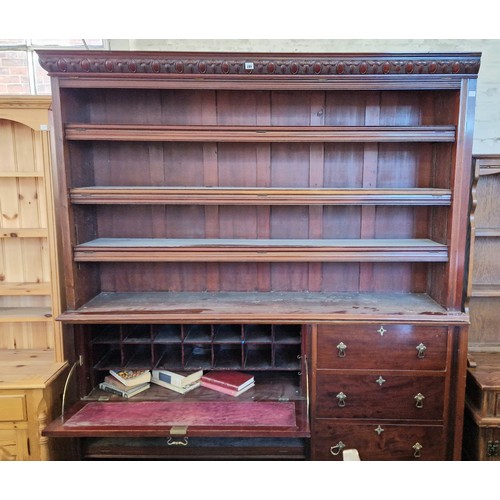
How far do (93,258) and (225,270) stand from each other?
0.72 meters

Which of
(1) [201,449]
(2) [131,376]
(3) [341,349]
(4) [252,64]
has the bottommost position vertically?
(1) [201,449]

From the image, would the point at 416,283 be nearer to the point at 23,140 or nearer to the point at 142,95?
the point at 142,95

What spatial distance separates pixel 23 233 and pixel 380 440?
211cm

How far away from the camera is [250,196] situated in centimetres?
209

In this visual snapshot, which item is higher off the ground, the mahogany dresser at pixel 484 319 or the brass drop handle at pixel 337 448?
the mahogany dresser at pixel 484 319

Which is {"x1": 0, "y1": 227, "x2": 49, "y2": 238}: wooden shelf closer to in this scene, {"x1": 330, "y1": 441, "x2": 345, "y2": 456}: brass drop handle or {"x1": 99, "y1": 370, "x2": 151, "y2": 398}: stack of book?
{"x1": 99, "y1": 370, "x2": 151, "y2": 398}: stack of book

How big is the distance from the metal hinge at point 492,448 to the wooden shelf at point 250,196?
121 cm

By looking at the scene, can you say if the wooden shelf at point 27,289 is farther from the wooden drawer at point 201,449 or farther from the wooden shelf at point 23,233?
the wooden drawer at point 201,449

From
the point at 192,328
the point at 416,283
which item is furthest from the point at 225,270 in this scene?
the point at 416,283

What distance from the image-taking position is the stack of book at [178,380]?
7.31 feet

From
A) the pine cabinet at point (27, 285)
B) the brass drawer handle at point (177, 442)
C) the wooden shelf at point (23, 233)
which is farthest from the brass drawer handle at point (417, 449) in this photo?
the wooden shelf at point (23, 233)

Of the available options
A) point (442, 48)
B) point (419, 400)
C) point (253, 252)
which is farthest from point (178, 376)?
point (442, 48)

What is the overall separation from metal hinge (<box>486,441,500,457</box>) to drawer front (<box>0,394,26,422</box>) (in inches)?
88.9

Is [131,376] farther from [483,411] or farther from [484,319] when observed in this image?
[484,319]
